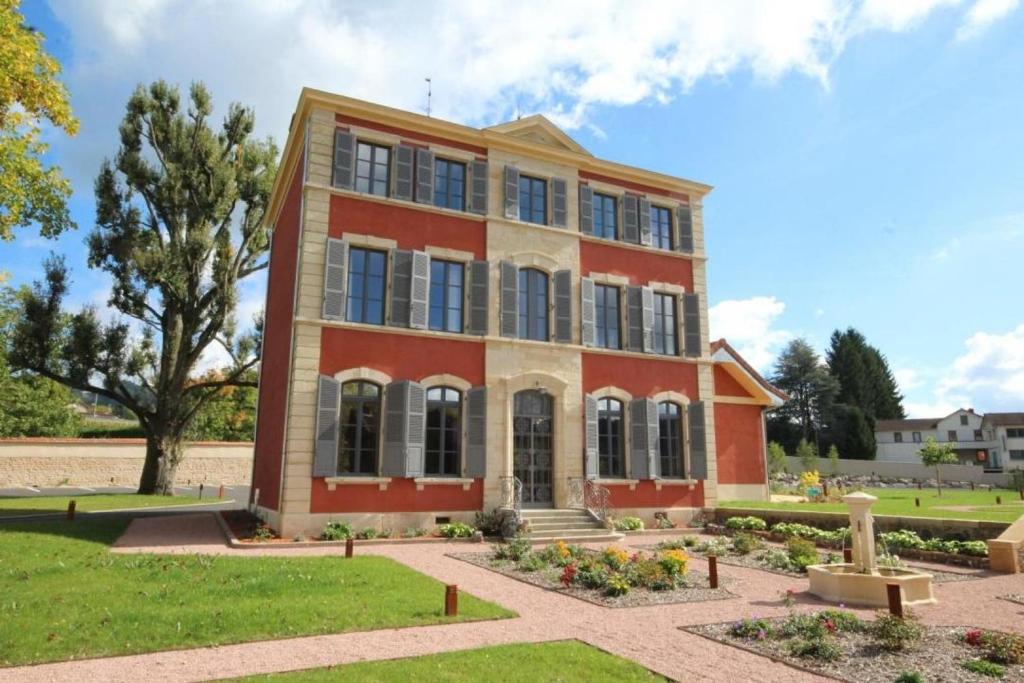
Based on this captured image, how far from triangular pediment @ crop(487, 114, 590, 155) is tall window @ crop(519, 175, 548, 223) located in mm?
1143

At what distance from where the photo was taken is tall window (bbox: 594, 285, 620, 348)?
18.9 meters

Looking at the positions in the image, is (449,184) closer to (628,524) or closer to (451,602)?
(628,524)

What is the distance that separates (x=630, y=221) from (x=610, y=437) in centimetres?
649

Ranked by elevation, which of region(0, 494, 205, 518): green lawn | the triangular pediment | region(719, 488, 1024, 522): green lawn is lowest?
region(0, 494, 205, 518): green lawn

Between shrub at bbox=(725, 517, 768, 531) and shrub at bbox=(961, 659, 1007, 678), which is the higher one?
shrub at bbox=(725, 517, 768, 531)

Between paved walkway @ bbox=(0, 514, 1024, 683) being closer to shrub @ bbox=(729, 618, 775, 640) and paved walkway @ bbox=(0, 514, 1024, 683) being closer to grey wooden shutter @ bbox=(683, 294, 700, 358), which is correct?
shrub @ bbox=(729, 618, 775, 640)

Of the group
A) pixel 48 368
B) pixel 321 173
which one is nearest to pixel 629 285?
pixel 321 173

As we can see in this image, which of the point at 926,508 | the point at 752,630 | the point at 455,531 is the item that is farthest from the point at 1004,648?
the point at 926,508

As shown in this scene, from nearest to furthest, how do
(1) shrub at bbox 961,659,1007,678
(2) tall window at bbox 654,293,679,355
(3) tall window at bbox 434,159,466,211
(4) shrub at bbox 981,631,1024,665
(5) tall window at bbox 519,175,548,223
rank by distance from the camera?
(1) shrub at bbox 961,659,1007,678 < (4) shrub at bbox 981,631,1024,665 < (3) tall window at bbox 434,159,466,211 < (5) tall window at bbox 519,175,548,223 < (2) tall window at bbox 654,293,679,355

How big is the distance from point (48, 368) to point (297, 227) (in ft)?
46.0

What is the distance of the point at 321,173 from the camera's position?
623 inches

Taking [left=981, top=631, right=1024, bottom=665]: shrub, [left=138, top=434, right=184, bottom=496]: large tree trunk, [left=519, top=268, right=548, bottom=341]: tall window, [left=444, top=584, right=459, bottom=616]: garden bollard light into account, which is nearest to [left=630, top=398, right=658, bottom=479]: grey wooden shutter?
[left=519, top=268, right=548, bottom=341]: tall window

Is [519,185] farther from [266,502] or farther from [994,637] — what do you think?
[994,637]

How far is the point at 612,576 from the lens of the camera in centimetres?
957
